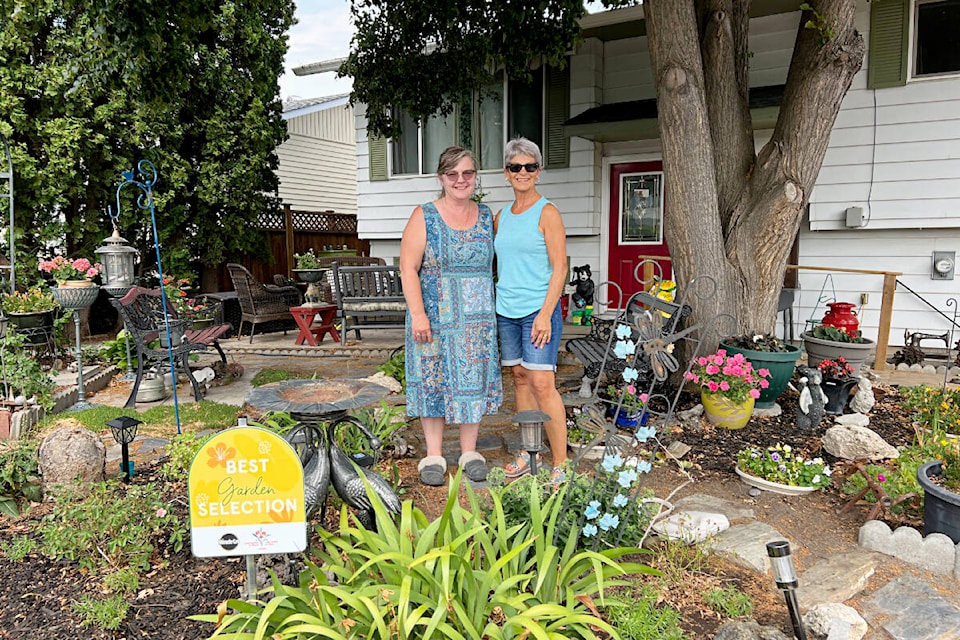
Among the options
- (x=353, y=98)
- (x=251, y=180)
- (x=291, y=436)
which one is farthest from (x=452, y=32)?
(x=291, y=436)

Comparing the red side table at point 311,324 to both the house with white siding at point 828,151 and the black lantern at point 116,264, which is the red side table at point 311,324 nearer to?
the black lantern at point 116,264

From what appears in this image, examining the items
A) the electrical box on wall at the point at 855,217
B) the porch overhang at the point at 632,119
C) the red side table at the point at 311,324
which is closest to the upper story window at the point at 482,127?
the porch overhang at the point at 632,119

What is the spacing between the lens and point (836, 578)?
2.26 m

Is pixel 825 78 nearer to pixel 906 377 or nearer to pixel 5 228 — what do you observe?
pixel 906 377

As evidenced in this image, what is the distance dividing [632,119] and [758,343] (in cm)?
344

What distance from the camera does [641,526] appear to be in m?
2.41

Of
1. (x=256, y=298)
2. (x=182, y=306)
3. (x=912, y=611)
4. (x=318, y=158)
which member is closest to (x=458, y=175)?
(x=912, y=611)

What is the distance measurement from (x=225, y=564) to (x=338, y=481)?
0.59 metres

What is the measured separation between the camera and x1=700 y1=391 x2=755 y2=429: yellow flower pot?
4076mm

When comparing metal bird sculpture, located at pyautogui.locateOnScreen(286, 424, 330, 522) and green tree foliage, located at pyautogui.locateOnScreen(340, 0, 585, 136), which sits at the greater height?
green tree foliage, located at pyautogui.locateOnScreen(340, 0, 585, 136)

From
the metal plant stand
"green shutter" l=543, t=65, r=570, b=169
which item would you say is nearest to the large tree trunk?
"green shutter" l=543, t=65, r=570, b=169

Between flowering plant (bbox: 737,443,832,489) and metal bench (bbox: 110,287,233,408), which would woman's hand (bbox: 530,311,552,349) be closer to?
flowering plant (bbox: 737,443,832,489)

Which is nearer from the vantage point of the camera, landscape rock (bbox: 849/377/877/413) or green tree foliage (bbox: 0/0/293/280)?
landscape rock (bbox: 849/377/877/413)

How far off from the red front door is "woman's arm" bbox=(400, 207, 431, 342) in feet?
17.6
